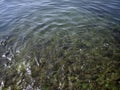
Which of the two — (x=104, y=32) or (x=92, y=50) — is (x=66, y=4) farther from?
(x=92, y=50)

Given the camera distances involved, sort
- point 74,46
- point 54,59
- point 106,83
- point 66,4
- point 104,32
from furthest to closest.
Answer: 1. point 66,4
2. point 104,32
3. point 74,46
4. point 54,59
5. point 106,83

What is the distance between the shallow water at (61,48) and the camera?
9.34 metres

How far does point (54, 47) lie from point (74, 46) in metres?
1.27

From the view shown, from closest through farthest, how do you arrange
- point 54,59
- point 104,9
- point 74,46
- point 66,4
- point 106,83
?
point 106,83, point 54,59, point 74,46, point 104,9, point 66,4

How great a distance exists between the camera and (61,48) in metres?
11.5

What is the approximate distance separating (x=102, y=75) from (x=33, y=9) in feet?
37.6

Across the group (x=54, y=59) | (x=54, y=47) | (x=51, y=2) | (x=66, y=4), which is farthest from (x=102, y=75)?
(x=51, y=2)

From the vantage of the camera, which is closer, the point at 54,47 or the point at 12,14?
the point at 54,47

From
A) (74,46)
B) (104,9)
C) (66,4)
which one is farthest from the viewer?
(66,4)

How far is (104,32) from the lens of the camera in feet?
43.0

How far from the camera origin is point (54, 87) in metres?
9.09

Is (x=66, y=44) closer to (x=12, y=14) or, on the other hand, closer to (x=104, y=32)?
(x=104, y=32)

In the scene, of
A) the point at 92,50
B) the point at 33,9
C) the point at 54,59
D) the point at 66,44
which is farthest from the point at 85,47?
the point at 33,9

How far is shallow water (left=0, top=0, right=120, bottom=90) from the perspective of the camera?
9.34 meters
